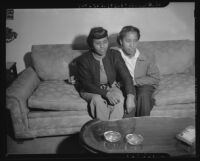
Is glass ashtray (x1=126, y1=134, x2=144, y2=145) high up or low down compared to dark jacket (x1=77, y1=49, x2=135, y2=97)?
down

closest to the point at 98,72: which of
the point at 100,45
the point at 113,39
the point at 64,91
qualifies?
the point at 100,45

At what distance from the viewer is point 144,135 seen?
1.34 metres

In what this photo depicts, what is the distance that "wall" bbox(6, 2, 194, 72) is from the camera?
6.95 feet

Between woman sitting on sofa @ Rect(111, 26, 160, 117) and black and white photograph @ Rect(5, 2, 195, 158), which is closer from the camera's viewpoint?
black and white photograph @ Rect(5, 2, 195, 158)

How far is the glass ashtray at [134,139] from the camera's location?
4.20 ft

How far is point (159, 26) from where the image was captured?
220 centimetres

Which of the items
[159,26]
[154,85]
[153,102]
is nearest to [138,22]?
[159,26]

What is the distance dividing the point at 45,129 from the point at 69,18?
3.47 ft

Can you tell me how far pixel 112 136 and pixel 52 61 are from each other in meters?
1.05

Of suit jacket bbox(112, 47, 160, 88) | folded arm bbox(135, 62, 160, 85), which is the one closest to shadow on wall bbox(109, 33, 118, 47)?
suit jacket bbox(112, 47, 160, 88)

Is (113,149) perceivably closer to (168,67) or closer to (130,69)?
(130,69)

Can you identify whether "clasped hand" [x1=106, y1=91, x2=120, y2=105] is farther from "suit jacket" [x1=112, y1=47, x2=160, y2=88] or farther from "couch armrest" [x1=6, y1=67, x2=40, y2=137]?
"couch armrest" [x1=6, y1=67, x2=40, y2=137]

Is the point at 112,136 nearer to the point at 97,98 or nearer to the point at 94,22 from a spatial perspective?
the point at 97,98

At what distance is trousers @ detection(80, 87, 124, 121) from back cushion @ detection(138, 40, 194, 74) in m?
0.61
